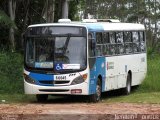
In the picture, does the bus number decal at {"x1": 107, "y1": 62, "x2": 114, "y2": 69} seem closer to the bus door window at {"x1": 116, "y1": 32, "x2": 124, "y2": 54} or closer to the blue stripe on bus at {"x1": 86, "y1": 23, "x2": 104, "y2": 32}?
the bus door window at {"x1": 116, "y1": 32, "x2": 124, "y2": 54}

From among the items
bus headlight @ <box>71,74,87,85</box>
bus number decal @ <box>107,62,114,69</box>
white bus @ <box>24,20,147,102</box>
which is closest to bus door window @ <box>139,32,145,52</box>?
bus number decal @ <box>107,62,114,69</box>

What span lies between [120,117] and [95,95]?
884 centimetres

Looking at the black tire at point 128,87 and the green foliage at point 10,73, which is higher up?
the green foliage at point 10,73

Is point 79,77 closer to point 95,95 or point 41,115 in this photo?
point 95,95

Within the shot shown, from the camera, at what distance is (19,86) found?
2495cm

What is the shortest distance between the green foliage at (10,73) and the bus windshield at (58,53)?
13.0 feet

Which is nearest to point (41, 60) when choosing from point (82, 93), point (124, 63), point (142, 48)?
point (82, 93)

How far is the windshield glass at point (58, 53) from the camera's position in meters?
20.4

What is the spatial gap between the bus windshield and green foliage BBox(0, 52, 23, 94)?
156 inches

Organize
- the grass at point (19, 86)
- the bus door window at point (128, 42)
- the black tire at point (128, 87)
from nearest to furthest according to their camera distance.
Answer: the grass at point (19, 86), the bus door window at point (128, 42), the black tire at point (128, 87)

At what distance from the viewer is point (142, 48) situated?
90.0ft

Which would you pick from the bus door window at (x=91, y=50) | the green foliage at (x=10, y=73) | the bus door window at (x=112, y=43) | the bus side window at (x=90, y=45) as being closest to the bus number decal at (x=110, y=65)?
the bus door window at (x=112, y=43)

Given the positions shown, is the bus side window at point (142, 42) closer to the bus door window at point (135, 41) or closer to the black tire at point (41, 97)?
the bus door window at point (135, 41)

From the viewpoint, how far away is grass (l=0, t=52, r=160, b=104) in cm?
2258
